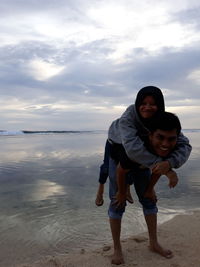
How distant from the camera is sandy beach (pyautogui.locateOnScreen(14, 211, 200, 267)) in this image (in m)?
3.12

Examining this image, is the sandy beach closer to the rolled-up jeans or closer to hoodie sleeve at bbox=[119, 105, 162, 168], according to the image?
the rolled-up jeans

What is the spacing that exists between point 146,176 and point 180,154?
1.81 feet

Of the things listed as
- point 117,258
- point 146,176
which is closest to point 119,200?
point 146,176

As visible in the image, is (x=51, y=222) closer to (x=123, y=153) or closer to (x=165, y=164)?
(x=123, y=153)

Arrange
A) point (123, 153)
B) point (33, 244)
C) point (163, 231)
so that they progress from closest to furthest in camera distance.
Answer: point (123, 153) → point (33, 244) → point (163, 231)

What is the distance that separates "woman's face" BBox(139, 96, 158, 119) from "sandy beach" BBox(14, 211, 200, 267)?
1.51m

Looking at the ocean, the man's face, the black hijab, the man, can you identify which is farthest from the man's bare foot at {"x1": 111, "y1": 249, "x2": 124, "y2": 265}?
the black hijab

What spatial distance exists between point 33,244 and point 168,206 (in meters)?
2.50

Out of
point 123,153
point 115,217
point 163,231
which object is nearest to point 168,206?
point 163,231

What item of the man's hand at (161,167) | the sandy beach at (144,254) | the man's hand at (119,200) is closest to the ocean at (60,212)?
the sandy beach at (144,254)

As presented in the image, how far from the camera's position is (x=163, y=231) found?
398 cm

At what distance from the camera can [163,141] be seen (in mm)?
2729

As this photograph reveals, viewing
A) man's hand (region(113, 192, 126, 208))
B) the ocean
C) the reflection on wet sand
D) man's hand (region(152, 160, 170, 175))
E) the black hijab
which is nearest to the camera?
man's hand (region(152, 160, 170, 175))

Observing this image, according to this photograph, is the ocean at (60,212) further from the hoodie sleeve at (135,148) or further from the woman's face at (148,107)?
the woman's face at (148,107)
